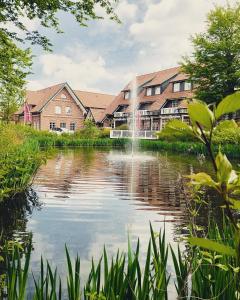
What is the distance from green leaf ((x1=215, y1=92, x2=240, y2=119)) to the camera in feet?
3.16

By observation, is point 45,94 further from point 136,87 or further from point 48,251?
point 48,251

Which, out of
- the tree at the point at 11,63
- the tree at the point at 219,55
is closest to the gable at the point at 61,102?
the tree at the point at 219,55

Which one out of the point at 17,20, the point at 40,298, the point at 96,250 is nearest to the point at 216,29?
the point at 17,20

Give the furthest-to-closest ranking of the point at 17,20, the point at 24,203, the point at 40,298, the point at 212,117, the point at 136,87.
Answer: the point at 136,87
the point at 17,20
the point at 24,203
the point at 40,298
the point at 212,117

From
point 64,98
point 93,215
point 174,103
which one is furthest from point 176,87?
point 93,215

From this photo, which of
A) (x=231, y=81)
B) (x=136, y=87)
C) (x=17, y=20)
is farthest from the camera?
(x=136, y=87)

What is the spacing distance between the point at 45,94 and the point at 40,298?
61495 mm

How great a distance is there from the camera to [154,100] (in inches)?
2147

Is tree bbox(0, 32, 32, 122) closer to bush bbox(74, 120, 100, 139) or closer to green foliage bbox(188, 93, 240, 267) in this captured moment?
green foliage bbox(188, 93, 240, 267)

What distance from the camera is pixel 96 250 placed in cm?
564

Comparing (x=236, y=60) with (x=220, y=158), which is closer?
Answer: (x=220, y=158)

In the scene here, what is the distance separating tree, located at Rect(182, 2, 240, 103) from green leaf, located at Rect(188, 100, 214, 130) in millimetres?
35041

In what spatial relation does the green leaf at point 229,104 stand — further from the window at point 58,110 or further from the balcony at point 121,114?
the window at point 58,110

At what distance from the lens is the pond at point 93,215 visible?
5.85m
